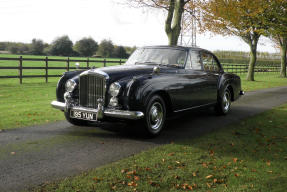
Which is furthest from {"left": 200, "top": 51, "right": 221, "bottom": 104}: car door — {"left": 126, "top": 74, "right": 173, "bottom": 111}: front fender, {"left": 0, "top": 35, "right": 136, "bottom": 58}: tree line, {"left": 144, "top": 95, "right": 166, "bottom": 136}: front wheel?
{"left": 0, "top": 35, "right": 136, "bottom": 58}: tree line

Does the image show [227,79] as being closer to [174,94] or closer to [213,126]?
[213,126]

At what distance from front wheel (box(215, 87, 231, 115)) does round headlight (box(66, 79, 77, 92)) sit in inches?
162

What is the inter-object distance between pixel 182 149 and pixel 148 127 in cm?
86

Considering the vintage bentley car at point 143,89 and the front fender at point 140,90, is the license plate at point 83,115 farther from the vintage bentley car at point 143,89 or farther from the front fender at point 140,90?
the front fender at point 140,90

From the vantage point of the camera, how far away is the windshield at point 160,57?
7207 millimetres

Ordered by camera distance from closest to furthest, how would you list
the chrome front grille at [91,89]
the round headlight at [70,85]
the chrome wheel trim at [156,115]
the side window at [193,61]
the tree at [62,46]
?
the chrome front grille at [91,89] < the chrome wheel trim at [156,115] < the round headlight at [70,85] < the side window at [193,61] < the tree at [62,46]

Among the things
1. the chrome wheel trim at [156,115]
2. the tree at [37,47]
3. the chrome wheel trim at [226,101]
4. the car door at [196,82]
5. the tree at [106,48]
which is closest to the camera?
the chrome wheel trim at [156,115]

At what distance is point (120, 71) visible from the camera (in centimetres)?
605

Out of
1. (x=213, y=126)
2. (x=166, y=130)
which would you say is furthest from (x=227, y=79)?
(x=166, y=130)

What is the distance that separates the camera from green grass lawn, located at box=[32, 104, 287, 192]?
12.5 ft

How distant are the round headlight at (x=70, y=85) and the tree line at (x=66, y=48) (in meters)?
61.6

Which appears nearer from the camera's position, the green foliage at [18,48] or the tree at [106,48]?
the green foliage at [18,48]

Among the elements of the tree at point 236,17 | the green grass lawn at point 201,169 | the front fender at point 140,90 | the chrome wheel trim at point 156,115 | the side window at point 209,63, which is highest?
the tree at point 236,17

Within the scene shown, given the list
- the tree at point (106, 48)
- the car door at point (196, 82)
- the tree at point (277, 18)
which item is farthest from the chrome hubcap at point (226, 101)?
the tree at point (106, 48)
